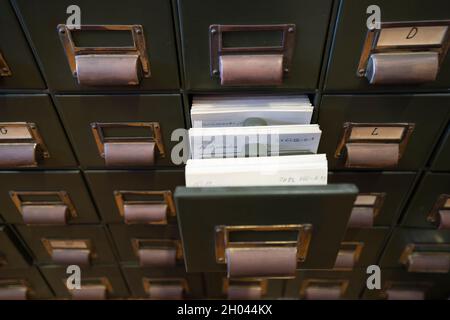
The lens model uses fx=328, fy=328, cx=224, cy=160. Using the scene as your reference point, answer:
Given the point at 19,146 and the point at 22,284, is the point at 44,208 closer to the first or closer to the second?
the point at 19,146

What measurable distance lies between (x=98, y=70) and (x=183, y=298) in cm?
84

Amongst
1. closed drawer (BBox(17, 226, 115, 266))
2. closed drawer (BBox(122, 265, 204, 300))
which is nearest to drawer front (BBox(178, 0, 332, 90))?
closed drawer (BBox(17, 226, 115, 266))

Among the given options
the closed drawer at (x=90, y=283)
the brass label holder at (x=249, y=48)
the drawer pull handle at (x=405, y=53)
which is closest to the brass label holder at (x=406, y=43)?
the drawer pull handle at (x=405, y=53)

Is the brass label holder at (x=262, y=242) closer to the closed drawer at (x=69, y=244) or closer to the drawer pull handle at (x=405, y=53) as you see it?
the drawer pull handle at (x=405, y=53)

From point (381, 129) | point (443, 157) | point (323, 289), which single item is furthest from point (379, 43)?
point (323, 289)

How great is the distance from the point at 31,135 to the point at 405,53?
2.46 feet

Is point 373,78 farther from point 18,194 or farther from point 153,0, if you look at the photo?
point 18,194

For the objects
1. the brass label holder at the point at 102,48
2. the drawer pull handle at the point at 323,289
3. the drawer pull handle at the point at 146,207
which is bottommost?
the drawer pull handle at the point at 323,289

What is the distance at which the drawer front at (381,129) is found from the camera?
636 mm

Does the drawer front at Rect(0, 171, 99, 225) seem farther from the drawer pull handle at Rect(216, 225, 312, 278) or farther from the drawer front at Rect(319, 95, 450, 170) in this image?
the drawer front at Rect(319, 95, 450, 170)

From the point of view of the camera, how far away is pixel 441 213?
2.64 ft

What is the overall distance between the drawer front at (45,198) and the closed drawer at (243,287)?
0.43 m

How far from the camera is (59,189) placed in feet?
2.65

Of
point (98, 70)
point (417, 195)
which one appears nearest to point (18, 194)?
point (98, 70)
